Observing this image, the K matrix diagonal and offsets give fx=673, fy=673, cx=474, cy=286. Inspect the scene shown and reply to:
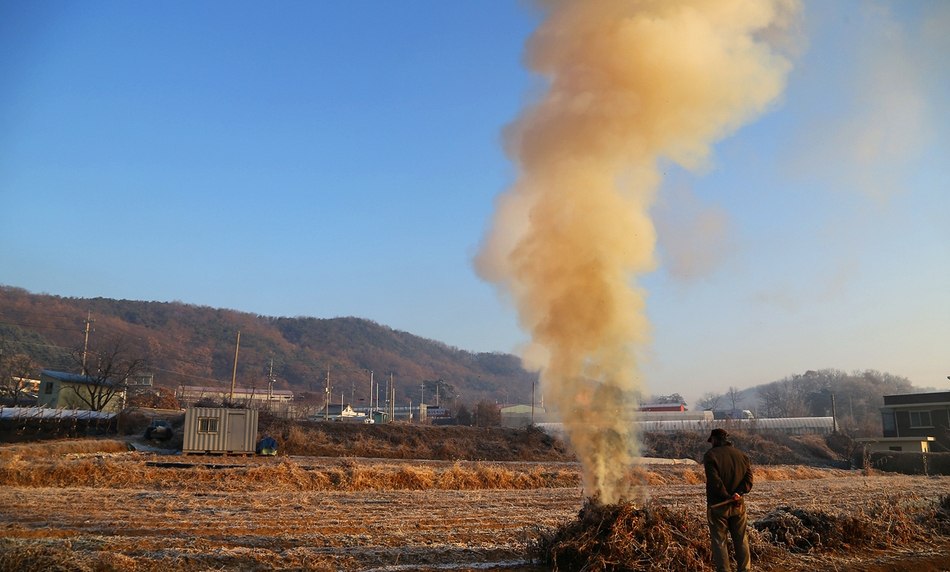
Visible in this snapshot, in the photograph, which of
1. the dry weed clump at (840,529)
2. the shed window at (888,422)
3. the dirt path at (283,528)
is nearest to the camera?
the dirt path at (283,528)

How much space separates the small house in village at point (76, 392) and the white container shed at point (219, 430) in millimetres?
27154

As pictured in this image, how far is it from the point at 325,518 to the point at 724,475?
35.2 feet

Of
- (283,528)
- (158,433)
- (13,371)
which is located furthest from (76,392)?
(283,528)

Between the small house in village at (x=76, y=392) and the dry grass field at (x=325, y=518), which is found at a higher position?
the small house in village at (x=76, y=392)

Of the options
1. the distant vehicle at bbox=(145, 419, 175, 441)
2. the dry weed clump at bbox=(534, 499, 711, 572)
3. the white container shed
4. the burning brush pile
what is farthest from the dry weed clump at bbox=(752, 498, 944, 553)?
the distant vehicle at bbox=(145, 419, 175, 441)

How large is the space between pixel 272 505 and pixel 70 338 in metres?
146

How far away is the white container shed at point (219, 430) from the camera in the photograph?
39.1 m

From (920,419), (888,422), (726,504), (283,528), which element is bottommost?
(283,528)

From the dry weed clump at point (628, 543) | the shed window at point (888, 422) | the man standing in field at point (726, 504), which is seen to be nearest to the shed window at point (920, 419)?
the shed window at point (888, 422)

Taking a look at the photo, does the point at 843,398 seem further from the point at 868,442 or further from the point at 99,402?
the point at 99,402

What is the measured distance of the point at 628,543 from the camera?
11102 mm

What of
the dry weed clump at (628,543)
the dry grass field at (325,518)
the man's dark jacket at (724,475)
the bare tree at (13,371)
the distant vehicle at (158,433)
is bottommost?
the dry grass field at (325,518)

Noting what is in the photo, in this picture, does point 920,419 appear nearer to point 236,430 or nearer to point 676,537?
point 236,430

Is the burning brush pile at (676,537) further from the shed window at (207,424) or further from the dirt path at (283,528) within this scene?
the shed window at (207,424)
